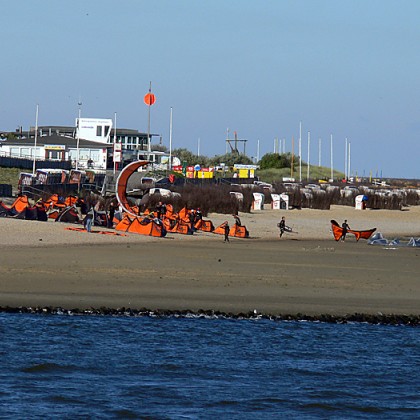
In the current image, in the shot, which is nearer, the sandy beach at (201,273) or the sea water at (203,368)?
the sea water at (203,368)

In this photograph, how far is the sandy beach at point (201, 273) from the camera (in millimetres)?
22766

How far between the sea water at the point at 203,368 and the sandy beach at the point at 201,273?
4.99 feet

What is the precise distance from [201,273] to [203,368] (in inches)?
394

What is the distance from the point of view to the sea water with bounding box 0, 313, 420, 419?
1530cm

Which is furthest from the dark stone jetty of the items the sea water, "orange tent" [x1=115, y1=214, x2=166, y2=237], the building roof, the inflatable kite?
the building roof

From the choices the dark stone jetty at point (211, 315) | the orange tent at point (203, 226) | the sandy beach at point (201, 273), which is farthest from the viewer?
the orange tent at point (203, 226)

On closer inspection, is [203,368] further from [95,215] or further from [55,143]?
[55,143]

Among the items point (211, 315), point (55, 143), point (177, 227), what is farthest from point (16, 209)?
point (55, 143)

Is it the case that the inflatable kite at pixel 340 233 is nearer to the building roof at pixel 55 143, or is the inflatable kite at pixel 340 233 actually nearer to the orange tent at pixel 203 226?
the orange tent at pixel 203 226

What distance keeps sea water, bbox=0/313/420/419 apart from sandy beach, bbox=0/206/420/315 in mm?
1521

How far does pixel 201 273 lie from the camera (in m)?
27.6

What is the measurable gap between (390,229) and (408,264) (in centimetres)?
2364

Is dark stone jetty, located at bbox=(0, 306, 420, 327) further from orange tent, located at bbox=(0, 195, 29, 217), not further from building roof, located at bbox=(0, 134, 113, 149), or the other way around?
building roof, located at bbox=(0, 134, 113, 149)

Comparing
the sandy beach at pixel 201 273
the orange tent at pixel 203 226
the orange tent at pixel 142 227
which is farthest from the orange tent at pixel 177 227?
the orange tent at pixel 142 227
